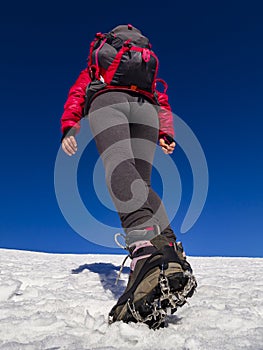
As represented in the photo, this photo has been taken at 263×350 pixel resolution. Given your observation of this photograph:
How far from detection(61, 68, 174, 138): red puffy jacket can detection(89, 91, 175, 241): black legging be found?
21cm

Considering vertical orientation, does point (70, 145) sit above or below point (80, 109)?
below

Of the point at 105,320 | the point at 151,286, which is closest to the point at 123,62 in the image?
the point at 151,286

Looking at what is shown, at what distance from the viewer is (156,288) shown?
1590 millimetres

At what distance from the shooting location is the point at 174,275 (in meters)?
1.59

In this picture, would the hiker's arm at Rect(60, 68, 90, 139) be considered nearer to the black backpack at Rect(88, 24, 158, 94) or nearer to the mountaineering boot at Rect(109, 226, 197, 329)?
the black backpack at Rect(88, 24, 158, 94)

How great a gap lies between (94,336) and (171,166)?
1929 mm

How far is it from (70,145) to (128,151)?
57cm

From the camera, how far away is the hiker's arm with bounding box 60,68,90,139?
8.49 feet

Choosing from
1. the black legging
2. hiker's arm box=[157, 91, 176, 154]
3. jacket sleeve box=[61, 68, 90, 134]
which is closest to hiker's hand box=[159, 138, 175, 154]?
hiker's arm box=[157, 91, 176, 154]

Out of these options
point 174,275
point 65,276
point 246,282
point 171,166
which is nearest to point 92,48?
point 171,166

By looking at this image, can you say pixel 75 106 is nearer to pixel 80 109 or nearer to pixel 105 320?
pixel 80 109

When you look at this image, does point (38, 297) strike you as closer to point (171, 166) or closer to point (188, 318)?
point (188, 318)

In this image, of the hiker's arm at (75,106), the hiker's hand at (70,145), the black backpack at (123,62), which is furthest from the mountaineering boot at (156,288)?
the black backpack at (123,62)

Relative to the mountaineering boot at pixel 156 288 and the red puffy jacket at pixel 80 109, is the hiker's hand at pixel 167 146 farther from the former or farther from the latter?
the mountaineering boot at pixel 156 288
